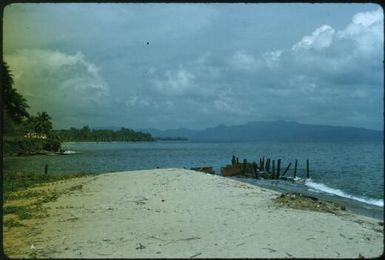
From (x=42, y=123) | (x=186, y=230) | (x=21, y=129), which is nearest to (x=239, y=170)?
(x=186, y=230)

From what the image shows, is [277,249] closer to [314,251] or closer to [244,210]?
[314,251]

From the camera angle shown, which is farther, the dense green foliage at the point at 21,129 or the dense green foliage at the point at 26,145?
the dense green foliage at the point at 26,145

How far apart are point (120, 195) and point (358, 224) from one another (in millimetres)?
8424

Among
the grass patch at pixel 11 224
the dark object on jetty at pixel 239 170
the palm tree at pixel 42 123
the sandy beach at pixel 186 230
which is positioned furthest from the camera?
the palm tree at pixel 42 123

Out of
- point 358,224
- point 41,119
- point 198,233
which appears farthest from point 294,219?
point 41,119

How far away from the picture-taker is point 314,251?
8.34 m

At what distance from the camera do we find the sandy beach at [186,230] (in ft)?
26.6

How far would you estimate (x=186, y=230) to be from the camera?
397 inches

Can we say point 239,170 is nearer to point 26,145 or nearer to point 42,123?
point 26,145

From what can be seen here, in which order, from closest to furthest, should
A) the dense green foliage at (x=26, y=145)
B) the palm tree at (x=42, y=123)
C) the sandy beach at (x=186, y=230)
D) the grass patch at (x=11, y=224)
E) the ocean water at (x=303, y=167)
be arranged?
1. the sandy beach at (x=186, y=230)
2. the grass patch at (x=11, y=224)
3. the ocean water at (x=303, y=167)
4. the dense green foliage at (x=26, y=145)
5. the palm tree at (x=42, y=123)

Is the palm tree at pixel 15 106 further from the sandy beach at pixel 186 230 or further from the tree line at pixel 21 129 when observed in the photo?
the sandy beach at pixel 186 230

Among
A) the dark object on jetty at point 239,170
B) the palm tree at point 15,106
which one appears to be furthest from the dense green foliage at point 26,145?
the dark object on jetty at point 239,170

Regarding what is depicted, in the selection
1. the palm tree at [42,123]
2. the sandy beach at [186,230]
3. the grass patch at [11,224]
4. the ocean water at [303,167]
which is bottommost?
the ocean water at [303,167]

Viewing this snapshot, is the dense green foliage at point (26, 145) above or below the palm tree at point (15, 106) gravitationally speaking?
below
